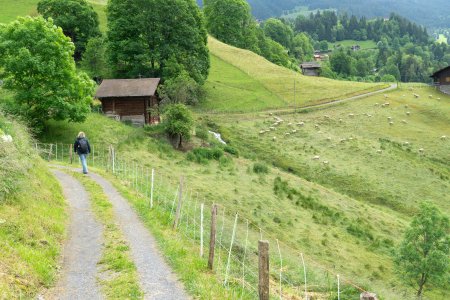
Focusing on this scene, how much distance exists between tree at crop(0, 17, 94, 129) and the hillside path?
67.9 ft

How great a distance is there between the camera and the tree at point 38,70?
34594mm

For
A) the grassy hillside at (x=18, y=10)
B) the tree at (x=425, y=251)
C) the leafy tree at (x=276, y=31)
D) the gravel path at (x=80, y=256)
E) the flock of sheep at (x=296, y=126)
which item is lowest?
the tree at (x=425, y=251)

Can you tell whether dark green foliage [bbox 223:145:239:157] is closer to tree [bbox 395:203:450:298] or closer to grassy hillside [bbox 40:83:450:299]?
grassy hillside [bbox 40:83:450:299]

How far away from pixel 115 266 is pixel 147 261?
36.3 inches

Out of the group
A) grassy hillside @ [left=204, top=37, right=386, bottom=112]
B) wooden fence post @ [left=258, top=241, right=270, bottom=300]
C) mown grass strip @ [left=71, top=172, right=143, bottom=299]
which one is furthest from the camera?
grassy hillside @ [left=204, top=37, right=386, bottom=112]

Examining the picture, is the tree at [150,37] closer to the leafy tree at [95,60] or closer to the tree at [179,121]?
the leafy tree at [95,60]

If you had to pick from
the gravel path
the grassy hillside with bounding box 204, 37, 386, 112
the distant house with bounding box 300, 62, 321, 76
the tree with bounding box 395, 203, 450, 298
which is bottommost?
Answer: the tree with bounding box 395, 203, 450, 298

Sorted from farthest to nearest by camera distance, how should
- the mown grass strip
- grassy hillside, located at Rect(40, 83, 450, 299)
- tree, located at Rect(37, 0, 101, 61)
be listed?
tree, located at Rect(37, 0, 101, 61)
grassy hillside, located at Rect(40, 83, 450, 299)
the mown grass strip

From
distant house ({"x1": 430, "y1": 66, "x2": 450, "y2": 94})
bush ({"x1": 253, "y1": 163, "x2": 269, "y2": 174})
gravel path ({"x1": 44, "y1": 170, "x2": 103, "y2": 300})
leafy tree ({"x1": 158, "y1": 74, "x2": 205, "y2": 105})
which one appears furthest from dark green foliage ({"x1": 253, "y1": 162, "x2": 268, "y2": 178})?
distant house ({"x1": 430, "y1": 66, "x2": 450, "y2": 94})

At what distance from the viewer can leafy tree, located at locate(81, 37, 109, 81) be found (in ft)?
210

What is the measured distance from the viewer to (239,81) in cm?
7862

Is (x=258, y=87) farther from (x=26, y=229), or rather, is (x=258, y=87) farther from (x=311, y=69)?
(x=311, y=69)

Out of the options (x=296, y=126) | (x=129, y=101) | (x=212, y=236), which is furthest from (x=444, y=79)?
(x=212, y=236)

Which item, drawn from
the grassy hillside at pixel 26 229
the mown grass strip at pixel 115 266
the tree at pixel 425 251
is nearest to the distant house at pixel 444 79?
the tree at pixel 425 251
